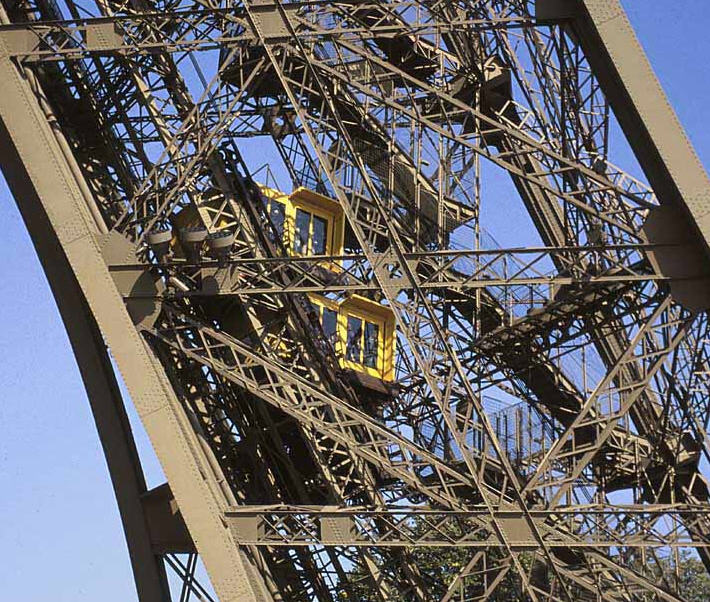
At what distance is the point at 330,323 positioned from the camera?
24891 mm

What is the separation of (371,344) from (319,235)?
2227 mm

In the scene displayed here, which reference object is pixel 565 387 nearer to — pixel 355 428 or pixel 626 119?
pixel 355 428

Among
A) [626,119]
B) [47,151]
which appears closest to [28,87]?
[47,151]

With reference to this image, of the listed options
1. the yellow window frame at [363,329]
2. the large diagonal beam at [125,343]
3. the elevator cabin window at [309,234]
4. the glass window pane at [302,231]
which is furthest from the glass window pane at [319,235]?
the large diagonal beam at [125,343]

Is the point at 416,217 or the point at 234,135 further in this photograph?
the point at 416,217

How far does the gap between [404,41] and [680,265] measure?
25.9ft

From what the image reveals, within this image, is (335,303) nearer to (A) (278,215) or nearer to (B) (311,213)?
(B) (311,213)

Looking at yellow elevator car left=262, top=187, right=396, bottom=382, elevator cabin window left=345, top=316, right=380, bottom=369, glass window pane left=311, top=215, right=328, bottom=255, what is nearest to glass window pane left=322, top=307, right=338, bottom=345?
yellow elevator car left=262, top=187, right=396, bottom=382

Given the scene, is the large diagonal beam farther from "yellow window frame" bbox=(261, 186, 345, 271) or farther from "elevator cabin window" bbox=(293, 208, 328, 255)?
"elevator cabin window" bbox=(293, 208, 328, 255)

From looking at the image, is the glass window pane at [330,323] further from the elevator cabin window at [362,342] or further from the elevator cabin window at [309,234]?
the elevator cabin window at [309,234]

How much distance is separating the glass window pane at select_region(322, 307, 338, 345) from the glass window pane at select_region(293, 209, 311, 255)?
3.78 feet

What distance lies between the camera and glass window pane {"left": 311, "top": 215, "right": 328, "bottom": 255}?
25.0 meters

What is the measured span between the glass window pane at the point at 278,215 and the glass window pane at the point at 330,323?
5.91ft

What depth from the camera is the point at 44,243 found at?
75.6 feet
